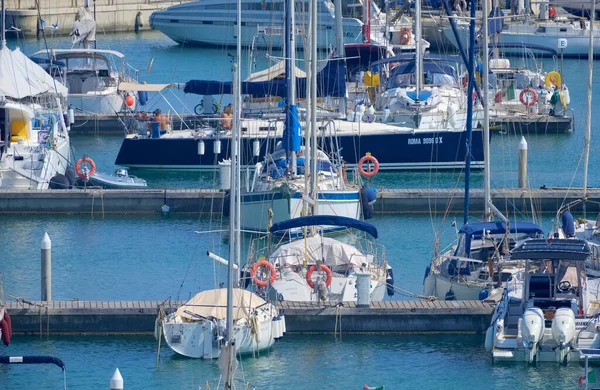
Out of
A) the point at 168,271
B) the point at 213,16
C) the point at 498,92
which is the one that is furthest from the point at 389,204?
the point at 213,16

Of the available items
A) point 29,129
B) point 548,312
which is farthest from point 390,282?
point 29,129

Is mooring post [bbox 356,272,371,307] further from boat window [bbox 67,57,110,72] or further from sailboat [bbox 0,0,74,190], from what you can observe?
boat window [bbox 67,57,110,72]

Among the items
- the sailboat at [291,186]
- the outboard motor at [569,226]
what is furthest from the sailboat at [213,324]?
the sailboat at [291,186]

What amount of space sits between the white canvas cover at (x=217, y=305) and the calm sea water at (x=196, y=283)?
0.90 metres

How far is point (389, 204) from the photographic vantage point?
137ft

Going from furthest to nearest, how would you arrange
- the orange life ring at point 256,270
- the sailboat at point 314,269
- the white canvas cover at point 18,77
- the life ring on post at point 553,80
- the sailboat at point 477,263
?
the life ring on post at point 553,80 < the white canvas cover at point 18,77 < the sailboat at point 477,263 < the sailboat at point 314,269 < the orange life ring at point 256,270

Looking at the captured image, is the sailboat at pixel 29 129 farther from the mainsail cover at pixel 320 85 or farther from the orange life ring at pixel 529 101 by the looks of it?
the orange life ring at pixel 529 101

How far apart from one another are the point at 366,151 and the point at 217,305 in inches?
796

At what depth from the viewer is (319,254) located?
105 feet

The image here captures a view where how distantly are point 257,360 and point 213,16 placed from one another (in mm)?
58991

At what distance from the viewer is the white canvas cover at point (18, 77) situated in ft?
153

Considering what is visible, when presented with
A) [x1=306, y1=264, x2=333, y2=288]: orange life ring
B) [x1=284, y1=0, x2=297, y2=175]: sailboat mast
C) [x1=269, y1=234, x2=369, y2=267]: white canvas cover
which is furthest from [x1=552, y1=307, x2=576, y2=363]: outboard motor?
[x1=284, y1=0, x2=297, y2=175]: sailboat mast

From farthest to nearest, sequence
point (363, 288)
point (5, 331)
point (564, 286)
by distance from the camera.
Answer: point (363, 288) < point (564, 286) < point (5, 331)

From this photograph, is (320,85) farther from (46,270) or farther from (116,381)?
(116,381)
